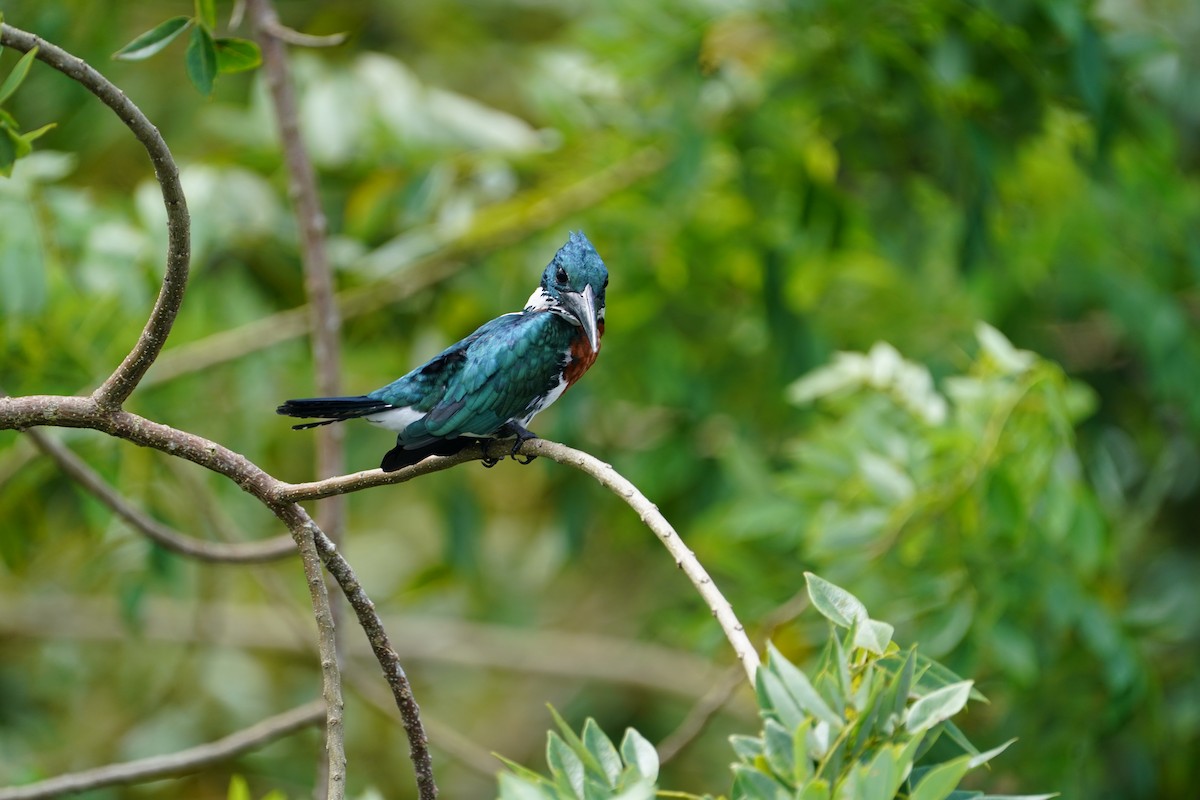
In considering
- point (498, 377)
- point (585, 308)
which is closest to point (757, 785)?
point (498, 377)

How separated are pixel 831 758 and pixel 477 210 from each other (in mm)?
4224

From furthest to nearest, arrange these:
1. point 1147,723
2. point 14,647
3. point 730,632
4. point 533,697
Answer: point 533,697 < point 14,647 < point 1147,723 < point 730,632

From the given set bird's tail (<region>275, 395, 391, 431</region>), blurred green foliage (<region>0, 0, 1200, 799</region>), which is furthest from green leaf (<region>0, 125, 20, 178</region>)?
blurred green foliage (<region>0, 0, 1200, 799</region>)

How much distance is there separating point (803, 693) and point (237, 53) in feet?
5.32

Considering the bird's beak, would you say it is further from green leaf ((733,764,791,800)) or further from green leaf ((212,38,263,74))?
green leaf ((733,764,791,800))

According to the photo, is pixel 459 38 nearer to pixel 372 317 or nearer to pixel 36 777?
pixel 372 317

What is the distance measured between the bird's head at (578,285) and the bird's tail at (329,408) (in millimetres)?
485

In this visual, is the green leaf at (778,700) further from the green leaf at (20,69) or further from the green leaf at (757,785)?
the green leaf at (20,69)

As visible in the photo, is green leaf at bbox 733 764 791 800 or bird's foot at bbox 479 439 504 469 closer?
green leaf at bbox 733 764 791 800

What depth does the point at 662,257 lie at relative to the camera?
5.62 m

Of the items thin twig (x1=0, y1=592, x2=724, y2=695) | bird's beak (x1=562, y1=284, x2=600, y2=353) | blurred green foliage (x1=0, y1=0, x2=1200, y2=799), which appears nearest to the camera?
bird's beak (x1=562, y1=284, x2=600, y2=353)

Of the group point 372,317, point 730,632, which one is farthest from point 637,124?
point 730,632

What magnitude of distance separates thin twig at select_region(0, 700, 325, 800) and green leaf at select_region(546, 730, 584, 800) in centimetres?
141

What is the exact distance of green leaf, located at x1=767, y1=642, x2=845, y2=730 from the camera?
1885 millimetres
